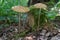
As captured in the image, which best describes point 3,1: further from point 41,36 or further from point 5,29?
point 41,36

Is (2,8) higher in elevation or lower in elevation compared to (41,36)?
higher

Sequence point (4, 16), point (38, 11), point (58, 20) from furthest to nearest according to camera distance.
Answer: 1. point (58, 20)
2. point (4, 16)
3. point (38, 11)

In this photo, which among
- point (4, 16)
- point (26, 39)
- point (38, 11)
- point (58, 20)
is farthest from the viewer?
point (58, 20)

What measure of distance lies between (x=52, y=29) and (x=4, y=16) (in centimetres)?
77

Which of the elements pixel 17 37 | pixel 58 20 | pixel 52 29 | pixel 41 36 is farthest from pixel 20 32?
pixel 58 20

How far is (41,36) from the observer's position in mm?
2352

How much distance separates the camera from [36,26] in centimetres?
245

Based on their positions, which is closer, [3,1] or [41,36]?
[41,36]

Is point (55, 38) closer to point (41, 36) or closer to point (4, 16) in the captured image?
point (41, 36)

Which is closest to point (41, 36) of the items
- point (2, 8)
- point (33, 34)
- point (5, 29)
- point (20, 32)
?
point (33, 34)

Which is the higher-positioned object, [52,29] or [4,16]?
[4,16]

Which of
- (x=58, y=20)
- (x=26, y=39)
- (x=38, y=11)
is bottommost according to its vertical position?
(x=26, y=39)

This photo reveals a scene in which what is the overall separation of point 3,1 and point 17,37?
704mm

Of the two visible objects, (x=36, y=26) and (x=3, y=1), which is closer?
(x=36, y=26)
